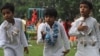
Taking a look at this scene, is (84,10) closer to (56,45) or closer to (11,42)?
(56,45)

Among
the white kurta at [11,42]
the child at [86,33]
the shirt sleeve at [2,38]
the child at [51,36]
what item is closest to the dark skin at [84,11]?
the child at [86,33]

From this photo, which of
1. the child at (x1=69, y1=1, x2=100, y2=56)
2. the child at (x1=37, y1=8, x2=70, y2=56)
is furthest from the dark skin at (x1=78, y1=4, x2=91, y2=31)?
the child at (x1=37, y1=8, x2=70, y2=56)

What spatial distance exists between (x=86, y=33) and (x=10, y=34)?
1473 mm

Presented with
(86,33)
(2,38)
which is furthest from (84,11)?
(2,38)

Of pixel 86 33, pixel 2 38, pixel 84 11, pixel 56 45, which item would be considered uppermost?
pixel 84 11

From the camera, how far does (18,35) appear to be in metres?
8.77

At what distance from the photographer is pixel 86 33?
8.23 metres

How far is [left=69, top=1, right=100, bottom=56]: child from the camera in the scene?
26.7ft

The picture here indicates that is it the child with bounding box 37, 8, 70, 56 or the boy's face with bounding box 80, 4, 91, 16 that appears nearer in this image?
the boy's face with bounding box 80, 4, 91, 16

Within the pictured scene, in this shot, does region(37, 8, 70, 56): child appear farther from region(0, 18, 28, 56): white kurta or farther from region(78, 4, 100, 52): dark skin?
region(78, 4, 100, 52): dark skin

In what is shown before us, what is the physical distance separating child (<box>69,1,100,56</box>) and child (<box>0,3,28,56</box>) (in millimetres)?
1159

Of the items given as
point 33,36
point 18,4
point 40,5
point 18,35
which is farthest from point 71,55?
point 18,4

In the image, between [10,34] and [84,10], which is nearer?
[84,10]

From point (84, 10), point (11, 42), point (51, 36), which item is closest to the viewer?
point (84, 10)
